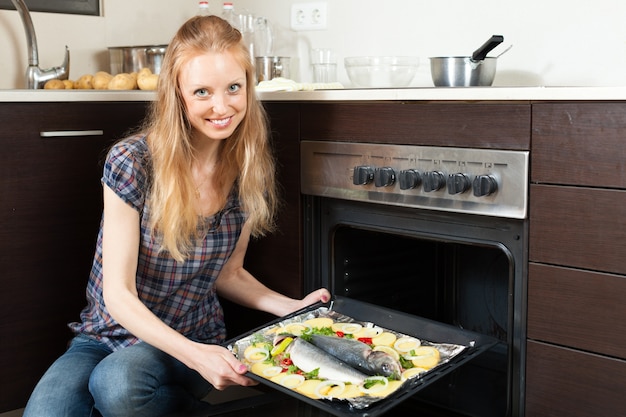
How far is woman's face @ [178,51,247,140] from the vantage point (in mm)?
1791

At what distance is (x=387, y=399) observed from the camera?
152cm

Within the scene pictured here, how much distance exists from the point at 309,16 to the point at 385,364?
4.85ft

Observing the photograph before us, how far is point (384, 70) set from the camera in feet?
7.66

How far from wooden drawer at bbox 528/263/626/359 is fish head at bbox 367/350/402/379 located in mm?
318

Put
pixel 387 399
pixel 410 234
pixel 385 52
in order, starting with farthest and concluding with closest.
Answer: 1. pixel 385 52
2. pixel 410 234
3. pixel 387 399

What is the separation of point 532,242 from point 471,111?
0.30 m

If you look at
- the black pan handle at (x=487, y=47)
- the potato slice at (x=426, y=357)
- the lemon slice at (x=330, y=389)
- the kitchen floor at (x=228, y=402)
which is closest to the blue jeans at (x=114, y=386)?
the kitchen floor at (x=228, y=402)

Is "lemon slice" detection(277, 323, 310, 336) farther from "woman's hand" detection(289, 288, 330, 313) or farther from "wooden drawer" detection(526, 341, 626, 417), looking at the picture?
"wooden drawer" detection(526, 341, 626, 417)

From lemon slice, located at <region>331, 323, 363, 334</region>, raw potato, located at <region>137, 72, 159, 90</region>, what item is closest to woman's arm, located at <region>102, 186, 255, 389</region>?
lemon slice, located at <region>331, 323, 363, 334</region>

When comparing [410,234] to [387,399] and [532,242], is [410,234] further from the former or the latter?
[387,399]

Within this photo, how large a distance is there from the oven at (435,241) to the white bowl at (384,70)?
0.34 meters

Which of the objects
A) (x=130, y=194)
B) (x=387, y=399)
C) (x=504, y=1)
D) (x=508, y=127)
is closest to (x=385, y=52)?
(x=504, y=1)

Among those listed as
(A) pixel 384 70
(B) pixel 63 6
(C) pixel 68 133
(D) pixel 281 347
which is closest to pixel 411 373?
(D) pixel 281 347

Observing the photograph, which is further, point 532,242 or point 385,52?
point 385,52
